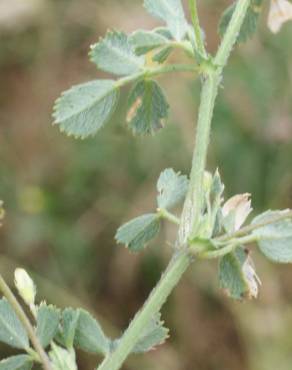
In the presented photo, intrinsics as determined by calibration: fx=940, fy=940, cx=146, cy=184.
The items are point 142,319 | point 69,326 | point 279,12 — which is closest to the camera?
point 142,319

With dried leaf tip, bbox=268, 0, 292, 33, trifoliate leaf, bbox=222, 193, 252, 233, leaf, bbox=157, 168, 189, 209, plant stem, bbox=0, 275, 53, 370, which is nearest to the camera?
plant stem, bbox=0, 275, 53, 370

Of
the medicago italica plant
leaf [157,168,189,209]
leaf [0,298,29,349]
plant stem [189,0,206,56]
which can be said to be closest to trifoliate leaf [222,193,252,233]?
the medicago italica plant

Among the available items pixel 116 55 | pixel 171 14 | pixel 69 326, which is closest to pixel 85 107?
pixel 116 55

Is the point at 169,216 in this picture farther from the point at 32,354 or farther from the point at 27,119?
the point at 27,119

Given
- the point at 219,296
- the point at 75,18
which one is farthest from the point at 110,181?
the point at 75,18

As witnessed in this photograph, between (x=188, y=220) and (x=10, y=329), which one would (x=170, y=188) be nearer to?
(x=188, y=220)

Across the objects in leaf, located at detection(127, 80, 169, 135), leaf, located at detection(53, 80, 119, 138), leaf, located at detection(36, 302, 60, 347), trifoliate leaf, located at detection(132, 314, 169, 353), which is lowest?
trifoliate leaf, located at detection(132, 314, 169, 353)

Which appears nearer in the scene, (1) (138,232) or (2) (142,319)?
(2) (142,319)

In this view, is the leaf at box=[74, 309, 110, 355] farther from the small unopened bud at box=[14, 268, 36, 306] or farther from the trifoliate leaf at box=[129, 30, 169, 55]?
the trifoliate leaf at box=[129, 30, 169, 55]
